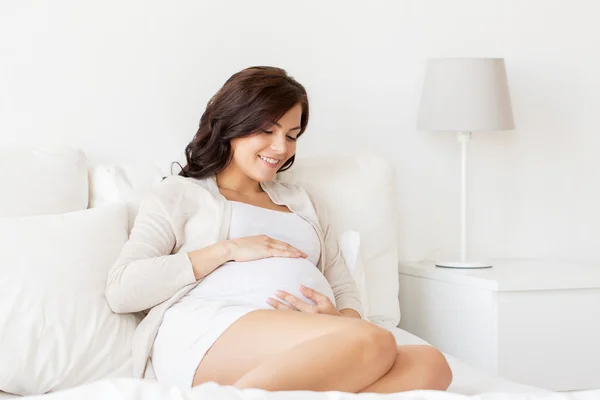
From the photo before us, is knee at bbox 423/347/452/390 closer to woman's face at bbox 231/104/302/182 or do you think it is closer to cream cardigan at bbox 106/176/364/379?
cream cardigan at bbox 106/176/364/379

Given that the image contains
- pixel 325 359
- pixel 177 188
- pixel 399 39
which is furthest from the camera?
pixel 399 39

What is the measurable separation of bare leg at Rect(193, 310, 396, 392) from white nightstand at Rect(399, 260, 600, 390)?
863mm

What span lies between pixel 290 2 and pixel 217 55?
0.99 feet

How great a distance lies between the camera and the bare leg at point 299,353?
1432 millimetres

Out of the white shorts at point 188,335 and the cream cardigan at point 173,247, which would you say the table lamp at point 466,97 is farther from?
the white shorts at point 188,335

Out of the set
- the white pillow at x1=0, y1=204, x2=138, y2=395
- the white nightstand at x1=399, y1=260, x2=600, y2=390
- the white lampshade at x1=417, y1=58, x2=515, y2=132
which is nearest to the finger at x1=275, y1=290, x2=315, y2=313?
the white pillow at x1=0, y1=204, x2=138, y2=395

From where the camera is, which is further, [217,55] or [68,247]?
[217,55]

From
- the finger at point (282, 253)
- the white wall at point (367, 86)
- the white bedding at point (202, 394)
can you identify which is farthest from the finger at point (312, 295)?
the white wall at point (367, 86)

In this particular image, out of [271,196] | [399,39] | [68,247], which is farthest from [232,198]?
[399,39]

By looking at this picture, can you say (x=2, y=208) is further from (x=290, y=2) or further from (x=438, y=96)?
(x=438, y=96)

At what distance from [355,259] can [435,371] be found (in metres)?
0.68

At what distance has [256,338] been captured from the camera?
67.9 inches

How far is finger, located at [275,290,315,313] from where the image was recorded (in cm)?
190

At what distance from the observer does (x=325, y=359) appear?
4.86 ft
